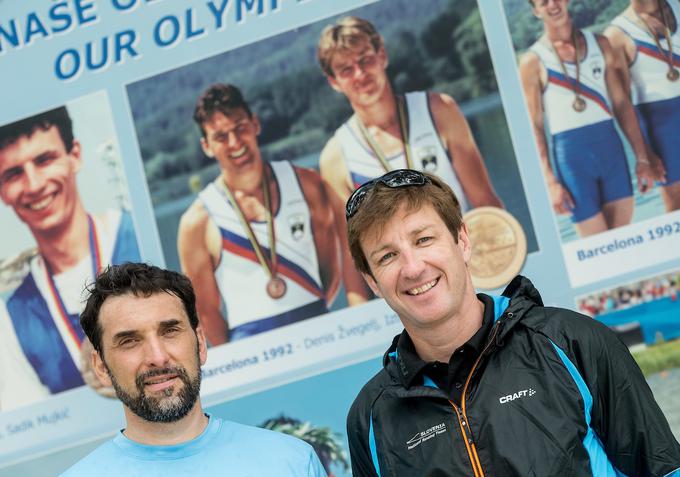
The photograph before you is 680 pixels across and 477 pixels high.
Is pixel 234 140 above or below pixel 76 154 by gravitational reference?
below

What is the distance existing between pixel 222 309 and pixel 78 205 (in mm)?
696

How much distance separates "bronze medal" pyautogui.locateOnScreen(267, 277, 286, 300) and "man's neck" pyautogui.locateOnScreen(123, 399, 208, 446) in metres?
1.35

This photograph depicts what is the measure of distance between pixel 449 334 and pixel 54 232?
2164mm

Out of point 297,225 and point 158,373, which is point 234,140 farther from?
point 158,373

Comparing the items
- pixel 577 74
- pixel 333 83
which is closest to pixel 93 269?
pixel 333 83

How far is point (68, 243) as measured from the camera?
11.2 feet

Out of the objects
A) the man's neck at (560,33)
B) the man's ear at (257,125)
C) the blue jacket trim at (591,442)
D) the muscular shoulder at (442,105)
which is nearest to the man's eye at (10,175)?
the man's ear at (257,125)

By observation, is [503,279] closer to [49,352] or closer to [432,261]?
[432,261]

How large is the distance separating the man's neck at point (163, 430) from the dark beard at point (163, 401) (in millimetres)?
26

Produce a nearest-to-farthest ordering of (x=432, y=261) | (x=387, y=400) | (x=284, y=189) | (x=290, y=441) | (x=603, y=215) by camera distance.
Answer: (x=432, y=261)
(x=387, y=400)
(x=290, y=441)
(x=603, y=215)
(x=284, y=189)

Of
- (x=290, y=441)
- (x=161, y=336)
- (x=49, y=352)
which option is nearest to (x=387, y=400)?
(x=290, y=441)

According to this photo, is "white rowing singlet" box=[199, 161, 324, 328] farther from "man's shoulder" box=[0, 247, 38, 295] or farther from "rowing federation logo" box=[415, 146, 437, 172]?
"man's shoulder" box=[0, 247, 38, 295]

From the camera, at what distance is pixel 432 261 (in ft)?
5.49

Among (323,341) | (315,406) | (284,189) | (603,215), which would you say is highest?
(284,189)
